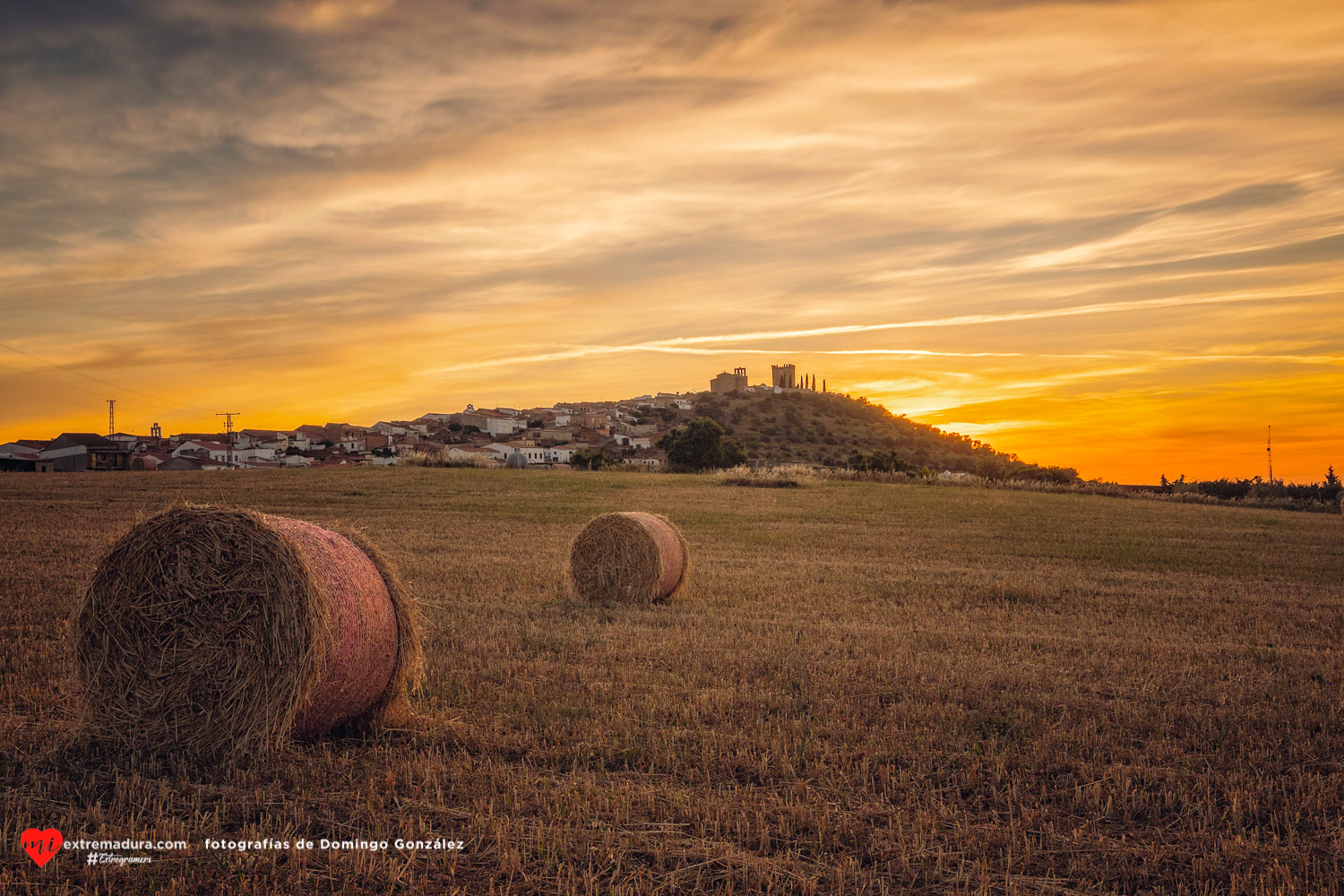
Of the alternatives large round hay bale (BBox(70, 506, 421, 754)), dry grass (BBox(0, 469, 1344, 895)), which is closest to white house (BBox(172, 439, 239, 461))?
dry grass (BBox(0, 469, 1344, 895))

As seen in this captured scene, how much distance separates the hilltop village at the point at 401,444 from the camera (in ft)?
222

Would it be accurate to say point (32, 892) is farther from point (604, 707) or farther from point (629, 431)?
point (629, 431)

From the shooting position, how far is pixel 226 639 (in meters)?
7.13

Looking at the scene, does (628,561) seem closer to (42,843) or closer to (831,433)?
(42,843)

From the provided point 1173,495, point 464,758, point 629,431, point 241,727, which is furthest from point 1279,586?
point 629,431

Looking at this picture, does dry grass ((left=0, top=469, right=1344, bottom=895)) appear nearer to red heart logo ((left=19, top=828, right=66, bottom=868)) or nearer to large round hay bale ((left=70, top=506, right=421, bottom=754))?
red heart logo ((left=19, top=828, right=66, bottom=868))

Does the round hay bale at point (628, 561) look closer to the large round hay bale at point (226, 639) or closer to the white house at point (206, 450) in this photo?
the large round hay bale at point (226, 639)

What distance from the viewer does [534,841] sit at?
518 cm

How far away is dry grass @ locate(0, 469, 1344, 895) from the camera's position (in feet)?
16.1

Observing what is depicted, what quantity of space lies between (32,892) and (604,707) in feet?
13.9

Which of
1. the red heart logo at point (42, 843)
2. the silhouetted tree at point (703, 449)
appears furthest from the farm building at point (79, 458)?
the red heart logo at point (42, 843)

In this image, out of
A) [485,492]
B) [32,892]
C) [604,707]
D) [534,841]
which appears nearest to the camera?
[32,892]

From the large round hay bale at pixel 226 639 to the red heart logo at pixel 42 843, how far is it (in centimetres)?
168

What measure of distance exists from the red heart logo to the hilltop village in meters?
48.7
